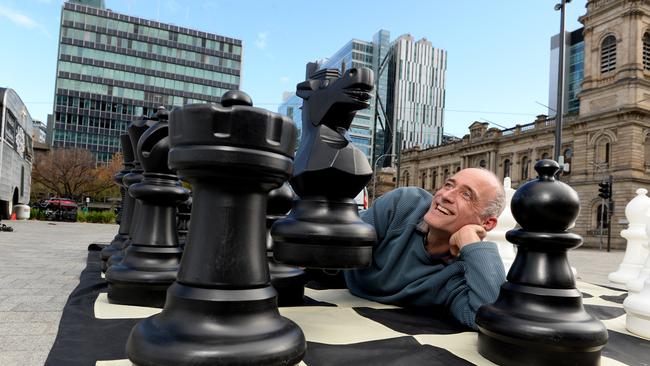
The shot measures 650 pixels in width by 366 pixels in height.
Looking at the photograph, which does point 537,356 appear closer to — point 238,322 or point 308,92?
point 238,322

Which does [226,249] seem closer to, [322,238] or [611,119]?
[322,238]

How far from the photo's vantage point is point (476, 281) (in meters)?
1.40

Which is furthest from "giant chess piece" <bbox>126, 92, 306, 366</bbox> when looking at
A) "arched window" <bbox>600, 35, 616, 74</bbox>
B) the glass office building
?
the glass office building

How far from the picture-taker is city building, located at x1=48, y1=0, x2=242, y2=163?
53.8 meters

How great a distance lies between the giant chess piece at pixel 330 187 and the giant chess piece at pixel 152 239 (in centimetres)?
42

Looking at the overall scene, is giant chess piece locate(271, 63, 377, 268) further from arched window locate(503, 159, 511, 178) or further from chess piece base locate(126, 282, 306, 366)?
arched window locate(503, 159, 511, 178)

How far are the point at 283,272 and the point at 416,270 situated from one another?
0.54m

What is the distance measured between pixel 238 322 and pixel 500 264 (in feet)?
3.32

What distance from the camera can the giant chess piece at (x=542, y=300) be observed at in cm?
98

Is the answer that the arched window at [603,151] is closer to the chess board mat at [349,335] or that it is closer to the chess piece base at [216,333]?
the chess board mat at [349,335]

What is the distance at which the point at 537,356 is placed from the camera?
99cm

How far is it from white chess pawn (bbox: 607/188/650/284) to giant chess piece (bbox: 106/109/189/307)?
3095 mm

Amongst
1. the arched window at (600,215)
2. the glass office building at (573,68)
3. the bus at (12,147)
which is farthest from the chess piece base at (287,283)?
the glass office building at (573,68)

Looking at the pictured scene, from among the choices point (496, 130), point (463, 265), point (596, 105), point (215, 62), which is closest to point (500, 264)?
point (463, 265)
